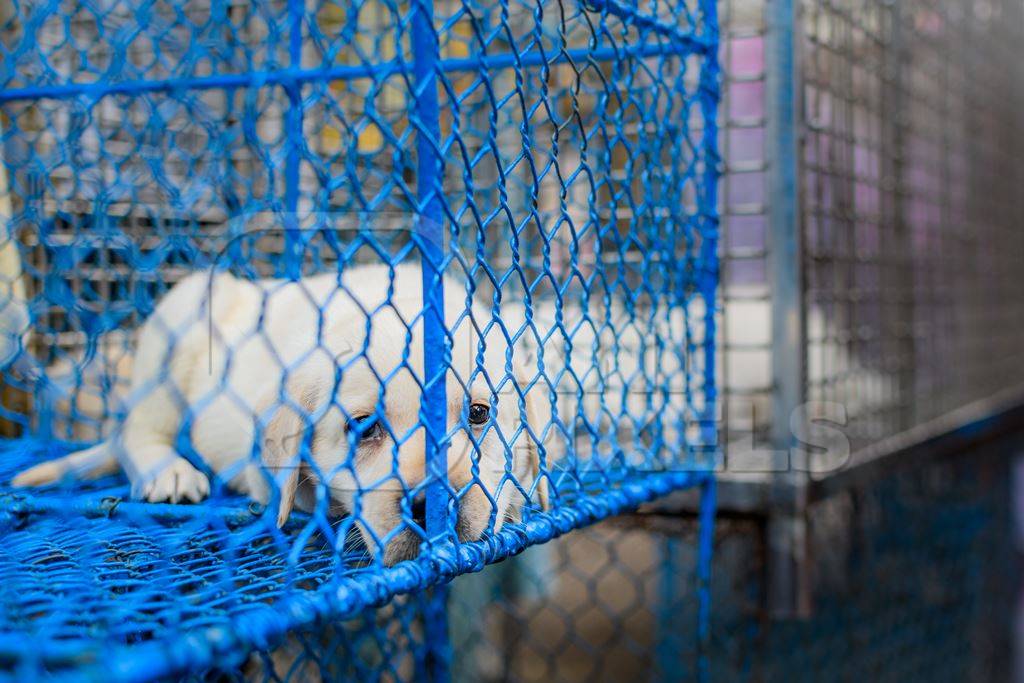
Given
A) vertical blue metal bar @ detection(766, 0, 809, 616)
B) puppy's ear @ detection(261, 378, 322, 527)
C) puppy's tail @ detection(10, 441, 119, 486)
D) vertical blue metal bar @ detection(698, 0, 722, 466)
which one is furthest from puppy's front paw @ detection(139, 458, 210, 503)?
vertical blue metal bar @ detection(766, 0, 809, 616)

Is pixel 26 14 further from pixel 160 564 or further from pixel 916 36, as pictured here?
pixel 916 36

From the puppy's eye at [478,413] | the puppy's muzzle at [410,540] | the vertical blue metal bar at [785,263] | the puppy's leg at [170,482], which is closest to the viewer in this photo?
the puppy's muzzle at [410,540]

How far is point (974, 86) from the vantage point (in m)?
3.41

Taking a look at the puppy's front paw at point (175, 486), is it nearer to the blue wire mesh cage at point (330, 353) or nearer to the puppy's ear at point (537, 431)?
the blue wire mesh cage at point (330, 353)

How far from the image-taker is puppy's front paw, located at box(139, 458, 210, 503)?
1568 millimetres

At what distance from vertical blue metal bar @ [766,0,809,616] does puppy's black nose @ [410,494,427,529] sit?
1.21m

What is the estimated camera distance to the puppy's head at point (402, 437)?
1.19 metres

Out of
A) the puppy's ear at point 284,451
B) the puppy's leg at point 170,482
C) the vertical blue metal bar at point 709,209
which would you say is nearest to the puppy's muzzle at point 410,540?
the puppy's ear at point 284,451

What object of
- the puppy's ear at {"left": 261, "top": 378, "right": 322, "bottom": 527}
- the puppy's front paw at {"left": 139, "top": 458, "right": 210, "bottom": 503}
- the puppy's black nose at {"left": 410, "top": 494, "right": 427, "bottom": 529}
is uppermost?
the puppy's ear at {"left": 261, "top": 378, "right": 322, "bottom": 527}

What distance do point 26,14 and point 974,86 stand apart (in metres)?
2.90

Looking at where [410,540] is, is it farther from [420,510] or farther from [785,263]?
[785,263]

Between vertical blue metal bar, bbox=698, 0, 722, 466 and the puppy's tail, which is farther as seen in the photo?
vertical blue metal bar, bbox=698, 0, 722, 466

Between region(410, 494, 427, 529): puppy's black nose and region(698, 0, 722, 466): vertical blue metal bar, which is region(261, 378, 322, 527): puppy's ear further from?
region(698, 0, 722, 466): vertical blue metal bar

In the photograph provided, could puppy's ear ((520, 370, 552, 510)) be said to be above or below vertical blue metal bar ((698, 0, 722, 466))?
below
